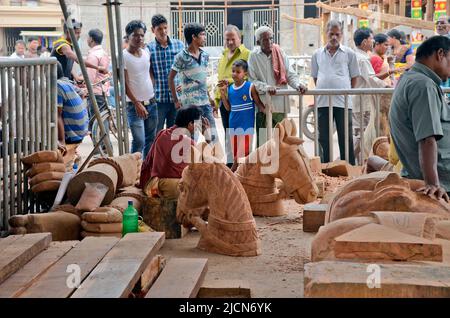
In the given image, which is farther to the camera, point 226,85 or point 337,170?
point 226,85

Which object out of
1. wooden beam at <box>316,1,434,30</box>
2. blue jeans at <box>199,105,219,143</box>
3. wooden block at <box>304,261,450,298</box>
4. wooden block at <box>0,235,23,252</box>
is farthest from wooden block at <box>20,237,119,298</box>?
wooden beam at <box>316,1,434,30</box>

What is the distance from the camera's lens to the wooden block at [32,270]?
13.9 feet

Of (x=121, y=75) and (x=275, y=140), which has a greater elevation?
(x=121, y=75)

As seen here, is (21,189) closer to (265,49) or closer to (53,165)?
(53,165)

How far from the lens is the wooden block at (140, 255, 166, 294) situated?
468 cm

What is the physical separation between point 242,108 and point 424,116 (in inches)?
157

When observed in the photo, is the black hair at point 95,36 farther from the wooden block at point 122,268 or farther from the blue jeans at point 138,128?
the wooden block at point 122,268

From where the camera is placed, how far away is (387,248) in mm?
4031

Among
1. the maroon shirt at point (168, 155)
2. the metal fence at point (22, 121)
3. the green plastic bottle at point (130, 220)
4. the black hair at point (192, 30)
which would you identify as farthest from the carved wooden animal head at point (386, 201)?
the black hair at point (192, 30)

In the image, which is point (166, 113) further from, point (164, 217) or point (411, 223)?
point (411, 223)

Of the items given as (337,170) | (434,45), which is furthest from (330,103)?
(434,45)
